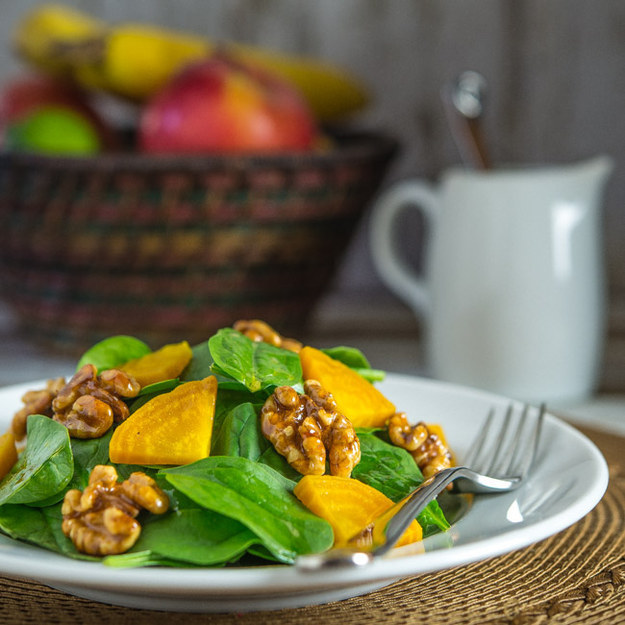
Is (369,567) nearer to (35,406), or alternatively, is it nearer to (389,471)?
(389,471)

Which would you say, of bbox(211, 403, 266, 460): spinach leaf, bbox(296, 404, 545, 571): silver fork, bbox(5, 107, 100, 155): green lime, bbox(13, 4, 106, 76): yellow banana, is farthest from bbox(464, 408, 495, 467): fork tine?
bbox(13, 4, 106, 76): yellow banana

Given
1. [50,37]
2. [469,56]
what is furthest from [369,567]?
[469,56]

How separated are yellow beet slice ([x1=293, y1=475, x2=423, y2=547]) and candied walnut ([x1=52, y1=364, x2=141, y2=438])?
0.54 ft

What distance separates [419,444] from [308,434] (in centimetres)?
13

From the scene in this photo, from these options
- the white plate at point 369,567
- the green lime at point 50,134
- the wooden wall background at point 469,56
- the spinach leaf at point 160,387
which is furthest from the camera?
the wooden wall background at point 469,56

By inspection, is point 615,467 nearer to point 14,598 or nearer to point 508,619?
point 508,619

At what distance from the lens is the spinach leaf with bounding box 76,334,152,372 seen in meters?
0.85

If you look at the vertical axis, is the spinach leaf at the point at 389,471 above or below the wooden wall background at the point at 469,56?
below

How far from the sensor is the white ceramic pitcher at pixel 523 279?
1.29 m

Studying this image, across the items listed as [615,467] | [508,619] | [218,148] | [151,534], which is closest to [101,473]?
[151,534]

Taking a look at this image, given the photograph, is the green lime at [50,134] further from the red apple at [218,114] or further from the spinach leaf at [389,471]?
the spinach leaf at [389,471]

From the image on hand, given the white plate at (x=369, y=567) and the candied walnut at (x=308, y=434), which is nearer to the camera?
the white plate at (x=369, y=567)

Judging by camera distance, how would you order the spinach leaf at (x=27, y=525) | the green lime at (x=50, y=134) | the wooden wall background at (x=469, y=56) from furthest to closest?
the wooden wall background at (x=469, y=56) < the green lime at (x=50, y=134) < the spinach leaf at (x=27, y=525)

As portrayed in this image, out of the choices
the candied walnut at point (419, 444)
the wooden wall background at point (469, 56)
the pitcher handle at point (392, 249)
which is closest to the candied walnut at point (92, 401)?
the candied walnut at point (419, 444)
